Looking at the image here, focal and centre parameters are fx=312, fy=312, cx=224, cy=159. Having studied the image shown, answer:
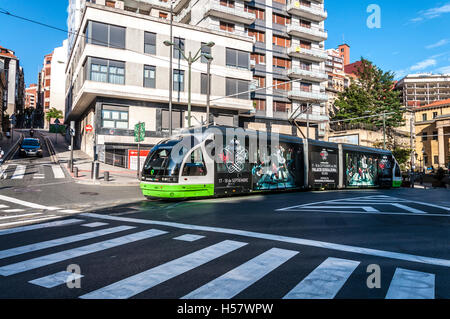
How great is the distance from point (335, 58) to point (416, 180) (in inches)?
3057

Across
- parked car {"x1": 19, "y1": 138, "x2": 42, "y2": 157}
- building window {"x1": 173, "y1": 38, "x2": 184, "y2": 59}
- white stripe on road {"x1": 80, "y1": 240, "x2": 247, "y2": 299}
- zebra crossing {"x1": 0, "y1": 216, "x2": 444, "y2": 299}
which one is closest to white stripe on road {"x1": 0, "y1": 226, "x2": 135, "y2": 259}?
zebra crossing {"x1": 0, "y1": 216, "x2": 444, "y2": 299}

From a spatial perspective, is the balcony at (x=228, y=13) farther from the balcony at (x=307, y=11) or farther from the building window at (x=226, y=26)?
the balcony at (x=307, y=11)

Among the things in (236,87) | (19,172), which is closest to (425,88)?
(236,87)

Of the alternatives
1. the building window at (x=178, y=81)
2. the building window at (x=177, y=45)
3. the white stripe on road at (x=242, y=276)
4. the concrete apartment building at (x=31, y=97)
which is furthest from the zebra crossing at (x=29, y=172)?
the concrete apartment building at (x=31, y=97)

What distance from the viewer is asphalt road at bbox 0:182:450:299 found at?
3559 mm

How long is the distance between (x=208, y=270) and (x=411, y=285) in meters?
2.47

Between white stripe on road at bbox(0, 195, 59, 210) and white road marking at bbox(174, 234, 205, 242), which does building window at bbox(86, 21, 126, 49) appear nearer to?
white stripe on road at bbox(0, 195, 59, 210)

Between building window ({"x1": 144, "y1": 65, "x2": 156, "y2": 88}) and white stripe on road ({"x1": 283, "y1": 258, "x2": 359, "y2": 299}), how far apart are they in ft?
88.0

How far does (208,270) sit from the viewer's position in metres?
4.21

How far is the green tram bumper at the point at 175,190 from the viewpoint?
11.6m

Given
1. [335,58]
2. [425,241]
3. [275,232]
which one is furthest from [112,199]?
[335,58]

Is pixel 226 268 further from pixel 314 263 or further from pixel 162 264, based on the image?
pixel 314 263

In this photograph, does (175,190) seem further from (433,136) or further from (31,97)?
(31,97)
